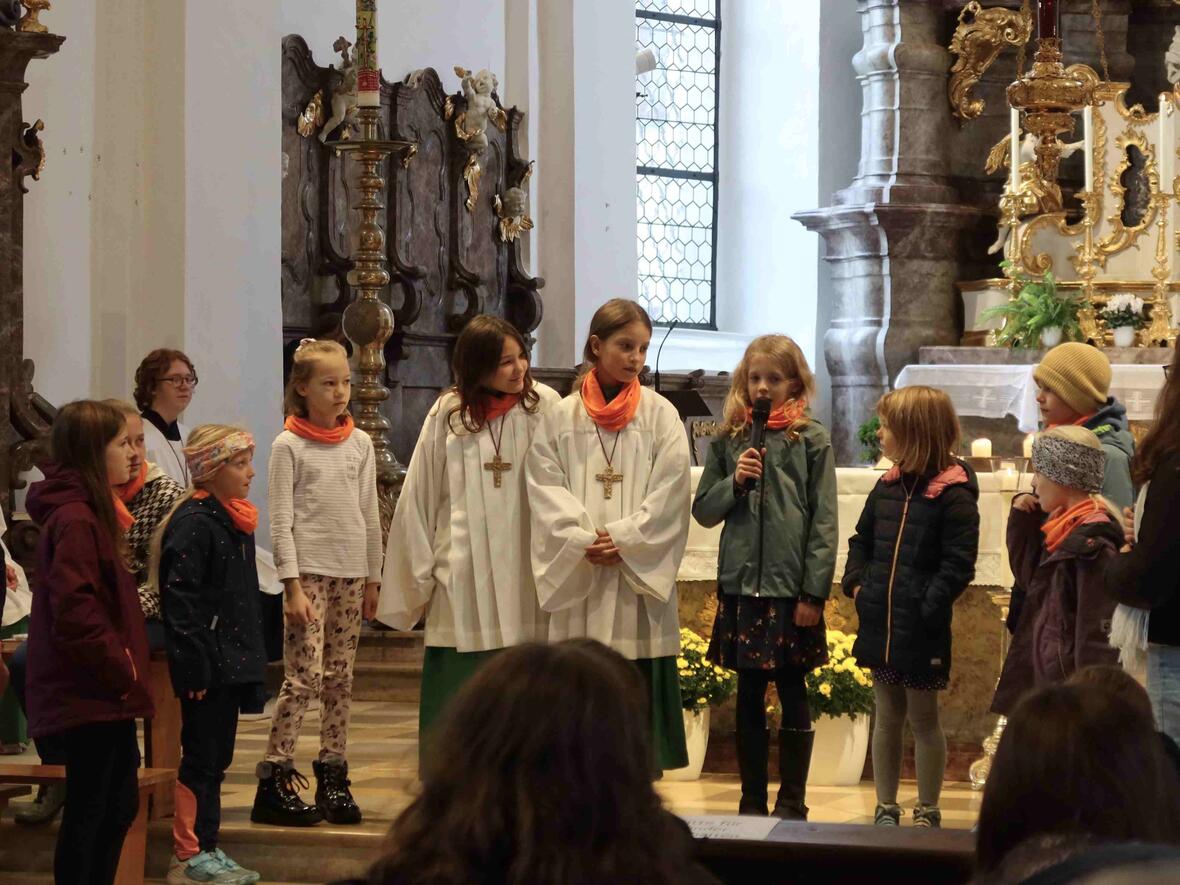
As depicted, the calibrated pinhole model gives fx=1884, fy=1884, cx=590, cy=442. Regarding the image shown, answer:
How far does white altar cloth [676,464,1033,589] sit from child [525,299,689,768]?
4.86 ft

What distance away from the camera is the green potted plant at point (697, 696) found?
22.1 ft

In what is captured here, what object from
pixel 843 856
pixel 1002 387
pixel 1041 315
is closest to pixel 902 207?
pixel 1041 315

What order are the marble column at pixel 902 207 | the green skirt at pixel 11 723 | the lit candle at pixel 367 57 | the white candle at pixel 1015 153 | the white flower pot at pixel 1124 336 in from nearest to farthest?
the green skirt at pixel 11 723 → the lit candle at pixel 367 57 → the white candle at pixel 1015 153 → the white flower pot at pixel 1124 336 → the marble column at pixel 902 207

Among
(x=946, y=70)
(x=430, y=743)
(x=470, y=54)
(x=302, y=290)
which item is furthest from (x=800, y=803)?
(x=946, y=70)

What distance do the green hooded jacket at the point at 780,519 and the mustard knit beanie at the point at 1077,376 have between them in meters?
0.68

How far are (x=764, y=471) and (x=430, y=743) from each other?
3.76 metres

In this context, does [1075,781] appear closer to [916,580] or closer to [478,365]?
[478,365]

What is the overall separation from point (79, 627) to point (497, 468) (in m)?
1.31

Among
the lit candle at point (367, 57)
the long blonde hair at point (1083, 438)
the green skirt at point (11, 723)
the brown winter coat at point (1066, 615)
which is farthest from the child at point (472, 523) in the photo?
the lit candle at point (367, 57)

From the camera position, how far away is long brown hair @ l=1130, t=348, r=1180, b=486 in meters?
3.72

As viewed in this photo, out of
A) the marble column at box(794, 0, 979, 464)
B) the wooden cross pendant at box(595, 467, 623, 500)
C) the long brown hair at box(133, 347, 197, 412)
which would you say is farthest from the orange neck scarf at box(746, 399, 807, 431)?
the marble column at box(794, 0, 979, 464)

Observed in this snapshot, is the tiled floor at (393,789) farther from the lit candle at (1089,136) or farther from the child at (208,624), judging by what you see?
the lit candle at (1089,136)

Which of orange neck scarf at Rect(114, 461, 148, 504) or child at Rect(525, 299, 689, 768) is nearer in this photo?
child at Rect(525, 299, 689, 768)

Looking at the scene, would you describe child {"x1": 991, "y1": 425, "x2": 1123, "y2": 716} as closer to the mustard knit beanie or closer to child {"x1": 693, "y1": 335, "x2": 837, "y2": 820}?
the mustard knit beanie
